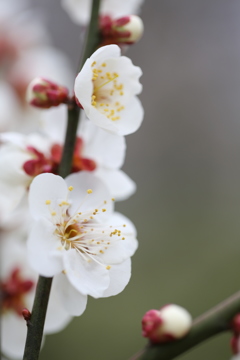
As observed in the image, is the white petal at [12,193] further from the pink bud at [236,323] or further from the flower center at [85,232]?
the pink bud at [236,323]

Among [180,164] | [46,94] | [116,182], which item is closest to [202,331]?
[116,182]

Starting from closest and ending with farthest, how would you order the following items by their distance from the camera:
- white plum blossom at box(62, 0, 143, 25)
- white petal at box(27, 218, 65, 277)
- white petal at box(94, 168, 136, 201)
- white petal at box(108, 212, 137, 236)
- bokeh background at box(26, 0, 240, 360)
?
white petal at box(27, 218, 65, 277) → white petal at box(108, 212, 137, 236) → white petal at box(94, 168, 136, 201) → white plum blossom at box(62, 0, 143, 25) → bokeh background at box(26, 0, 240, 360)

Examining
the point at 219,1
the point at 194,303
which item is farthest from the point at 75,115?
the point at 219,1

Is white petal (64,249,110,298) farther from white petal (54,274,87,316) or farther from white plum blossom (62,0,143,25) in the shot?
white plum blossom (62,0,143,25)

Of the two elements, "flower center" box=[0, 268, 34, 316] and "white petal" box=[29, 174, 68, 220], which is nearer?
"white petal" box=[29, 174, 68, 220]

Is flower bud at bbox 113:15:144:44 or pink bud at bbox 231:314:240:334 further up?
flower bud at bbox 113:15:144:44

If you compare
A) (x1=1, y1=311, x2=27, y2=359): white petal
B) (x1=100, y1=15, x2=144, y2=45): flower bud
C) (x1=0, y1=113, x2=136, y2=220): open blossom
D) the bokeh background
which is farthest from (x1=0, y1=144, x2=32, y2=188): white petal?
the bokeh background

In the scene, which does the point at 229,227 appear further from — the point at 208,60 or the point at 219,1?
the point at 219,1
